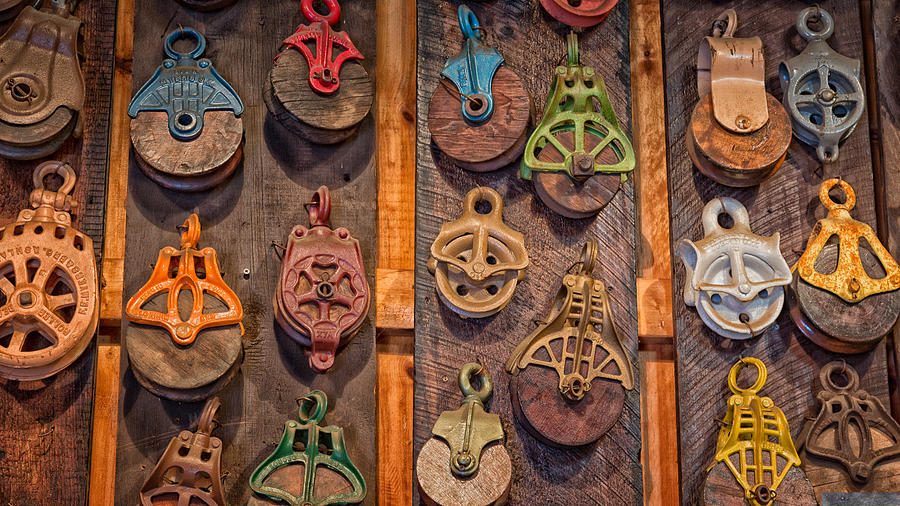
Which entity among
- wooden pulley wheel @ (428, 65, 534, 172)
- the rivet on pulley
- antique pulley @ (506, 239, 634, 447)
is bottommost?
the rivet on pulley

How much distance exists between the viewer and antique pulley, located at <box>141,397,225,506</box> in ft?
7.45

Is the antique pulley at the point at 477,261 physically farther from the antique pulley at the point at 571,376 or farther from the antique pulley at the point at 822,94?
the antique pulley at the point at 822,94

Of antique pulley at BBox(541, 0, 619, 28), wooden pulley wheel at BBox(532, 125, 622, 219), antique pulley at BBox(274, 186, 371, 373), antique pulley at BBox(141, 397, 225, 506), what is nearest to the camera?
antique pulley at BBox(141, 397, 225, 506)

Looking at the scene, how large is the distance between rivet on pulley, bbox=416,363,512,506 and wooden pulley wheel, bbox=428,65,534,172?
52 cm

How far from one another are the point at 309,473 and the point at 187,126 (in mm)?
790

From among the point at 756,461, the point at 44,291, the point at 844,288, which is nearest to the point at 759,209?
the point at 844,288

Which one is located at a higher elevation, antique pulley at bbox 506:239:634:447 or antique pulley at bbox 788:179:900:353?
antique pulley at bbox 788:179:900:353

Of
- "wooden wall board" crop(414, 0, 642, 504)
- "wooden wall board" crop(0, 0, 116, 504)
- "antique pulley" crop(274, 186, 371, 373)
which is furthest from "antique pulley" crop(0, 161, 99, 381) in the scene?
"wooden wall board" crop(414, 0, 642, 504)

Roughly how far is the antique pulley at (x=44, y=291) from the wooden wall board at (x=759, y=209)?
4.24 ft

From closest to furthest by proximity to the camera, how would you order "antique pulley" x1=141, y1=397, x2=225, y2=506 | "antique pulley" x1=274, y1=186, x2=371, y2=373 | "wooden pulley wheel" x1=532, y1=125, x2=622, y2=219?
"antique pulley" x1=141, y1=397, x2=225, y2=506, "antique pulley" x1=274, y1=186, x2=371, y2=373, "wooden pulley wheel" x1=532, y1=125, x2=622, y2=219

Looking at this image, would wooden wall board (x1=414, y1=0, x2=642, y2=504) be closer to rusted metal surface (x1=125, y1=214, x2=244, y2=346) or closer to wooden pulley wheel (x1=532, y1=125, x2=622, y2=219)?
wooden pulley wheel (x1=532, y1=125, x2=622, y2=219)

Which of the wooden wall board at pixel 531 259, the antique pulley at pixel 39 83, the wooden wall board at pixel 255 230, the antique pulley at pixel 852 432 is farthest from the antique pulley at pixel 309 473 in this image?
the antique pulley at pixel 852 432

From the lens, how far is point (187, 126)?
2459mm

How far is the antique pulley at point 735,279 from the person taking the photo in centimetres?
250
